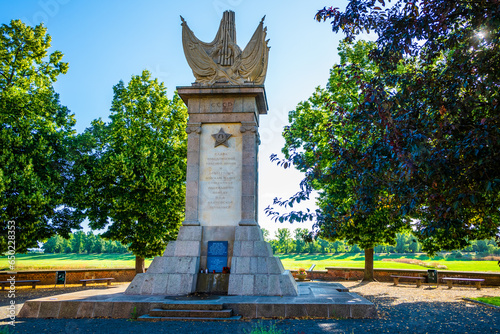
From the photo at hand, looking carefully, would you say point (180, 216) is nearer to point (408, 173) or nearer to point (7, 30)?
point (7, 30)

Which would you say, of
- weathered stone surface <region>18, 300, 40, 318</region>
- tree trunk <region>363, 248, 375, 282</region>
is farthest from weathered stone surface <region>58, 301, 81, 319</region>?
tree trunk <region>363, 248, 375, 282</region>

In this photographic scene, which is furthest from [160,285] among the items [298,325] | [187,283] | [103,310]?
[298,325]

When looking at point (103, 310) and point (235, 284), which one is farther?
point (235, 284)

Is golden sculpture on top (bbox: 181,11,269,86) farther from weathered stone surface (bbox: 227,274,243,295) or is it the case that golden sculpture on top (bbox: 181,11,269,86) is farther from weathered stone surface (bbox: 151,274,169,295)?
weathered stone surface (bbox: 151,274,169,295)

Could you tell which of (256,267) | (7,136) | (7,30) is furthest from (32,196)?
(256,267)

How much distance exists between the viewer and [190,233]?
42.2 feet

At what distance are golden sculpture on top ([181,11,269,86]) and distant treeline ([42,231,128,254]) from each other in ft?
160

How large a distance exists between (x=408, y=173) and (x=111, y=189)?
18.7 meters

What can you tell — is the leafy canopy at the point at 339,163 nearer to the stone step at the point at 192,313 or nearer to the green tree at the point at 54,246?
the stone step at the point at 192,313

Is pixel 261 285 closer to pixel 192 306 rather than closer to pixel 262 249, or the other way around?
pixel 262 249

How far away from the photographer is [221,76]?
14.2 meters

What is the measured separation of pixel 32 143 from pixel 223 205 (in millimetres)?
11399

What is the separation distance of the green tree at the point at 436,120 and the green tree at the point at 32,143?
52.0ft

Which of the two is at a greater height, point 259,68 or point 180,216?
point 259,68
